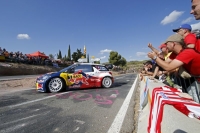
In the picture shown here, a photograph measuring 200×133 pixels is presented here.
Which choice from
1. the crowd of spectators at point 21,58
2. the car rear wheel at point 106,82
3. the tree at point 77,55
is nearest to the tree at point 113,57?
the tree at point 77,55

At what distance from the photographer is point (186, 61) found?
2.25 m

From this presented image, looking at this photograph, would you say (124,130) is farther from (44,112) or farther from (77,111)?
(44,112)

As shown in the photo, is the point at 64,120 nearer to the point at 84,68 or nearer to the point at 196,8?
the point at 196,8

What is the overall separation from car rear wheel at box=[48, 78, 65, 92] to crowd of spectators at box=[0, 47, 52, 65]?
18.1 meters

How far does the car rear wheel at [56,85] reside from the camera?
291 inches

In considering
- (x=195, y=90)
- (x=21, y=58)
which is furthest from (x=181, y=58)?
(x=21, y=58)

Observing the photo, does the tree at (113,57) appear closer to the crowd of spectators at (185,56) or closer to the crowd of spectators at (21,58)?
the crowd of spectators at (21,58)

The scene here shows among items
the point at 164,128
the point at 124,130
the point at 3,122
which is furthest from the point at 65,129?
the point at 164,128

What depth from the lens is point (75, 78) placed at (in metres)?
8.25

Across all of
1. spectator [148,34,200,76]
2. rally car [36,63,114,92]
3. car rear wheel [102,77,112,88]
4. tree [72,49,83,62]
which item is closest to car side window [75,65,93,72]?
rally car [36,63,114,92]

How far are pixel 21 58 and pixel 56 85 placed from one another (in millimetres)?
20169

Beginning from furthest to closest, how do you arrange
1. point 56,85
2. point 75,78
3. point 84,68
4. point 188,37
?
point 84,68 → point 75,78 → point 56,85 → point 188,37

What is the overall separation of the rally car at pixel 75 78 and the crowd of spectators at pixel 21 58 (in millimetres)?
17884

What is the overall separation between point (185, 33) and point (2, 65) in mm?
22042
